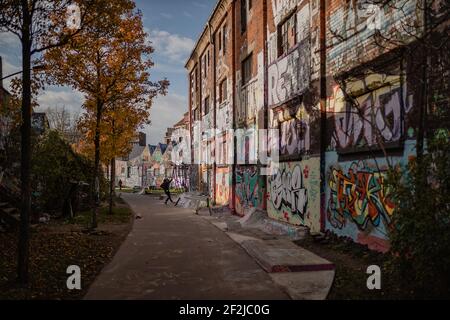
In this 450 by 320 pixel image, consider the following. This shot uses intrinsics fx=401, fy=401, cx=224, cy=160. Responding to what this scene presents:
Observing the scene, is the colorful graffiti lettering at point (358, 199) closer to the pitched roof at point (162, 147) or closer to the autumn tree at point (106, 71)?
the autumn tree at point (106, 71)

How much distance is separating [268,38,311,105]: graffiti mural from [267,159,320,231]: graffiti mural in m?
2.27

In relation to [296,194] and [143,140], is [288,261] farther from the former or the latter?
[143,140]

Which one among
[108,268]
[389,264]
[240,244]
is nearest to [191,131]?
[240,244]

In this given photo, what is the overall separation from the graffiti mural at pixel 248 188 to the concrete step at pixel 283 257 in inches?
197

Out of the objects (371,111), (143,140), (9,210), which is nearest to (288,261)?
(371,111)

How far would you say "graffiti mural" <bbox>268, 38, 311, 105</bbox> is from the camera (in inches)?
456

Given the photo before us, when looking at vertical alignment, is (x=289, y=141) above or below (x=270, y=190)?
above

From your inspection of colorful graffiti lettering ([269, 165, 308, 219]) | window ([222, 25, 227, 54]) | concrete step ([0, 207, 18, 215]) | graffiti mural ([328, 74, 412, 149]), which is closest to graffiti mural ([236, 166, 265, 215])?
colorful graffiti lettering ([269, 165, 308, 219])

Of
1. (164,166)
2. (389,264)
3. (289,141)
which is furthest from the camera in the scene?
(164,166)

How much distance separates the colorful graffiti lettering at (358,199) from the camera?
7.97 meters

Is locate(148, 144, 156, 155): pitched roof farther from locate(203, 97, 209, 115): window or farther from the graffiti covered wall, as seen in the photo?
the graffiti covered wall

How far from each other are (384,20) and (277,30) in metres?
6.16

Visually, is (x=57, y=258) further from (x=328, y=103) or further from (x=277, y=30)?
(x=277, y=30)

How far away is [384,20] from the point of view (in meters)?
8.08
